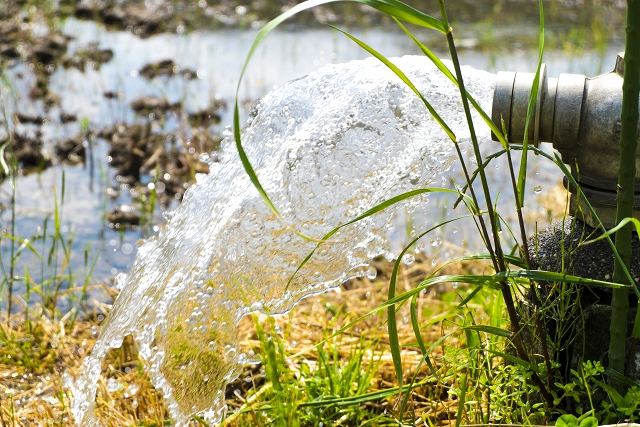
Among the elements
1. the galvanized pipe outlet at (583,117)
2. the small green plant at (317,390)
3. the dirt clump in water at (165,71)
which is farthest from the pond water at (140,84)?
the galvanized pipe outlet at (583,117)

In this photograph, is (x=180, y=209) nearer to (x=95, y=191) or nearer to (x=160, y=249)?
(x=160, y=249)

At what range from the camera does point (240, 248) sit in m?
2.30

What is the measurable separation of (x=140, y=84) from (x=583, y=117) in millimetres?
3816

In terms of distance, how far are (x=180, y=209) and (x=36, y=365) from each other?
636 mm

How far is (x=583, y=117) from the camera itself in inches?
74.7

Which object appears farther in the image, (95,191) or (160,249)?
(95,191)

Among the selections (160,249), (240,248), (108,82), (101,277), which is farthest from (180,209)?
(108,82)

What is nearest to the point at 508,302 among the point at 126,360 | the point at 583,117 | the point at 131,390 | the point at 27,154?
the point at 583,117

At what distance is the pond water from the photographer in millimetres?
3871

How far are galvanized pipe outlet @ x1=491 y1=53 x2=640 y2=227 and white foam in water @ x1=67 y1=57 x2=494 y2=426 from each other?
32cm

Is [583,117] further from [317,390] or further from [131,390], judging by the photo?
[131,390]

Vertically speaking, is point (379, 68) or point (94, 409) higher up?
point (379, 68)

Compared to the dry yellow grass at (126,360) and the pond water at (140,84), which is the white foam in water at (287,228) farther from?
the pond water at (140,84)

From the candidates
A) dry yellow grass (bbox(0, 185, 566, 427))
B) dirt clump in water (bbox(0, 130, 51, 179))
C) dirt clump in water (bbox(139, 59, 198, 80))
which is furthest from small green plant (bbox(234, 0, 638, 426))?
dirt clump in water (bbox(139, 59, 198, 80))
